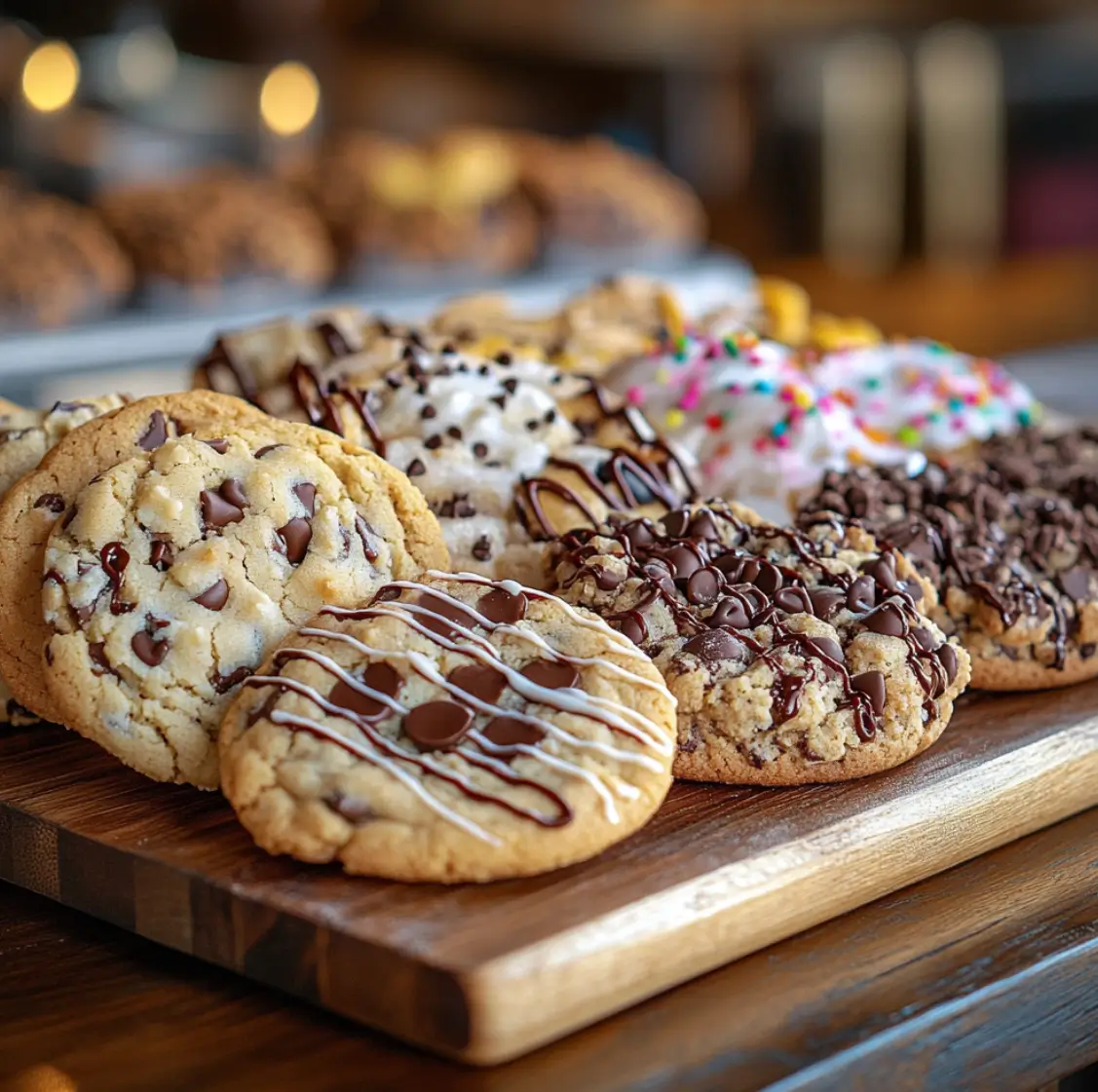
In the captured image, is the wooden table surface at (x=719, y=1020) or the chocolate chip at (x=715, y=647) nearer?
the wooden table surface at (x=719, y=1020)

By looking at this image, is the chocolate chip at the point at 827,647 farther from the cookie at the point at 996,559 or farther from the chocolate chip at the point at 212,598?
the chocolate chip at the point at 212,598

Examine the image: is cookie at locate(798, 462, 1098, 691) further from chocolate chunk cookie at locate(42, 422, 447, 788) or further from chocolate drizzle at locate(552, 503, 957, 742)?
chocolate chunk cookie at locate(42, 422, 447, 788)

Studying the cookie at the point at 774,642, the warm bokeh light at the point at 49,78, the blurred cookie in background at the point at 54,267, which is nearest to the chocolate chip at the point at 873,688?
the cookie at the point at 774,642

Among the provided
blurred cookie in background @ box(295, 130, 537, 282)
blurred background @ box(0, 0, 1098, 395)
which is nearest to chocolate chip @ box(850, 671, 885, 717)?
blurred background @ box(0, 0, 1098, 395)

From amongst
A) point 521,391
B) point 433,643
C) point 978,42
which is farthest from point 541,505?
point 978,42


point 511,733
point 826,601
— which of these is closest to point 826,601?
point 826,601

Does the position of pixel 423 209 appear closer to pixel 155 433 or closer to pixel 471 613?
pixel 155 433
